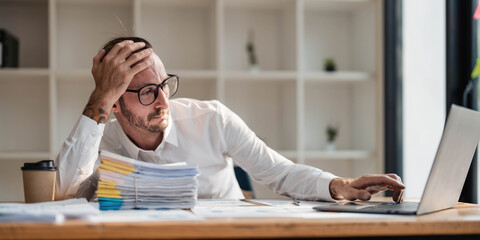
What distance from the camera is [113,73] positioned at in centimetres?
170

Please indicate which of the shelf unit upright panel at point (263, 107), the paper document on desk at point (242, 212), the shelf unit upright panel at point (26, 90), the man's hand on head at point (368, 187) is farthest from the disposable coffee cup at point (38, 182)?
the shelf unit upright panel at point (263, 107)

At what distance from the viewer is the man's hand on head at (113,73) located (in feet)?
5.41

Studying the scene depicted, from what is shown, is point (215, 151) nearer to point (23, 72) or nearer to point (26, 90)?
point (23, 72)

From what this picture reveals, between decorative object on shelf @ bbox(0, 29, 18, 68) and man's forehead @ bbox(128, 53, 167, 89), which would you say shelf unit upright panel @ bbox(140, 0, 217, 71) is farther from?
man's forehead @ bbox(128, 53, 167, 89)

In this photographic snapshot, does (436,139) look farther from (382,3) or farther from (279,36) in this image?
(279,36)

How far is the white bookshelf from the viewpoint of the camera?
346 centimetres

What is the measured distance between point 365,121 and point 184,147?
193 cm

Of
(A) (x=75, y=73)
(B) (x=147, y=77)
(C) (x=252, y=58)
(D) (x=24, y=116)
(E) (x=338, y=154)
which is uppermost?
(C) (x=252, y=58)

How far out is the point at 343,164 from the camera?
3.90 metres

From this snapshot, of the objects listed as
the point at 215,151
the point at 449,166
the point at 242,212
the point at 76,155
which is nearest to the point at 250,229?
the point at 242,212

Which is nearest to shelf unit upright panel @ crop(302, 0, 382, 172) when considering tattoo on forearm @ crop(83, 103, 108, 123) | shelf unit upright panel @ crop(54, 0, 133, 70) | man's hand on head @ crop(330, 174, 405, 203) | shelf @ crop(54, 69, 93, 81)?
shelf unit upright panel @ crop(54, 0, 133, 70)

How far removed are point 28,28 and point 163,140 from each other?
6.73 feet

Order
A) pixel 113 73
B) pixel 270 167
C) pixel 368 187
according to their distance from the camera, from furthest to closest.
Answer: pixel 270 167 → pixel 113 73 → pixel 368 187

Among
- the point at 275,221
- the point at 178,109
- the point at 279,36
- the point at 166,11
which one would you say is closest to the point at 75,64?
the point at 166,11
